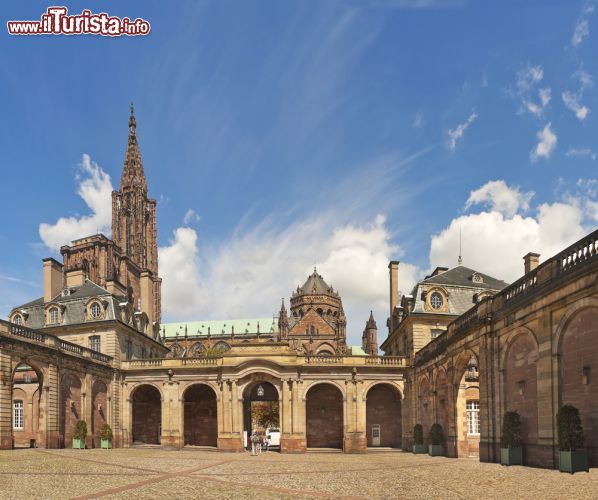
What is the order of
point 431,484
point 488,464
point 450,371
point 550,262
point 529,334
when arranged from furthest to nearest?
point 450,371 < point 488,464 < point 529,334 < point 550,262 < point 431,484

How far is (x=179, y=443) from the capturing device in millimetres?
44719

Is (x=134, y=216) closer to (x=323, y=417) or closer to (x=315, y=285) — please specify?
(x=315, y=285)

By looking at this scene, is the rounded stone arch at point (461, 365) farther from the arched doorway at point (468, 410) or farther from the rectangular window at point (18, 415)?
the rectangular window at point (18, 415)

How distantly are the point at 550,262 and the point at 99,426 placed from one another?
1309 inches

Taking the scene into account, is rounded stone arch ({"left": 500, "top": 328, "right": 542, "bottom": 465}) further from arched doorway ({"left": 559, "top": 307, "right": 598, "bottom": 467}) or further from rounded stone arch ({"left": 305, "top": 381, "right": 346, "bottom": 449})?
rounded stone arch ({"left": 305, "top": 381, "right": 346, "bottom": 449})

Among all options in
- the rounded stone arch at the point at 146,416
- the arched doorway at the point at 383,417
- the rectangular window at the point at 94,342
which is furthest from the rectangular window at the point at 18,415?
the arched doorway at the point at 383,417

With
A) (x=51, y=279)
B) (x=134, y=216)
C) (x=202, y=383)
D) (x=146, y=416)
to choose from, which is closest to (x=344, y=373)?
(x=202, y=383)

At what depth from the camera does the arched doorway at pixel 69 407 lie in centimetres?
3653

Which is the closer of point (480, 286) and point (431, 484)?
point (431, 484)

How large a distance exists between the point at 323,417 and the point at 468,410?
619 inches

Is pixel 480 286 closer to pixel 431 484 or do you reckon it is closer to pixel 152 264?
pixel 431 484

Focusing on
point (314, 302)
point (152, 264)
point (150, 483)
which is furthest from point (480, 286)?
point (152, 264)

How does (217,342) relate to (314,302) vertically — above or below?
below

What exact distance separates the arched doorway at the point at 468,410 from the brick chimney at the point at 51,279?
33687 millimetres
